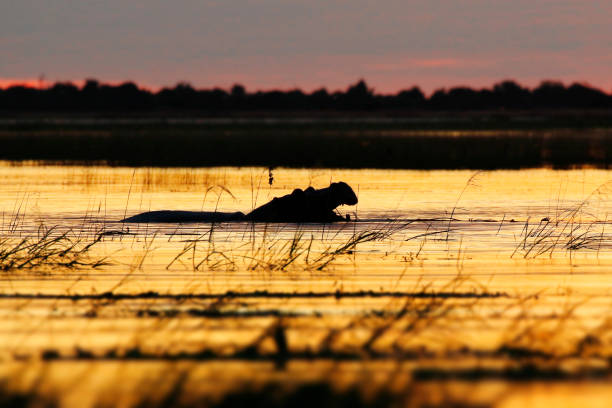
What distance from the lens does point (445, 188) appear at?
31.2 m

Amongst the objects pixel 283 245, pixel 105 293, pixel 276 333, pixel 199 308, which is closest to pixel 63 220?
pixel 283 245

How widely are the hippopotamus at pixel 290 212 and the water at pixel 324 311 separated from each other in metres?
0.94

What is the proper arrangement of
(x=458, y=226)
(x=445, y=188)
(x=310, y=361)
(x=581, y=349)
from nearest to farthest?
(x=310, y=361) → (x=581, y=349) → (x=458, y=226) → (x=445, y=188)

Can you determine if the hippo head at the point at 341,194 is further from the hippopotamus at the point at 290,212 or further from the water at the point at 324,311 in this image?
the water at the point at 324,311

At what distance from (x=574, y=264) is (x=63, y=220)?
10.2 m

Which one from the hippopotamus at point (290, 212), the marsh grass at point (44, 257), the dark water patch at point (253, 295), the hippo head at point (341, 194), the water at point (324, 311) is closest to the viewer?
the water at point (324, 311)

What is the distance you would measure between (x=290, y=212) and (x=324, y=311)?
10.2 m

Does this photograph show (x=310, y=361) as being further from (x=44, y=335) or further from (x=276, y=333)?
(x=44, y=335)

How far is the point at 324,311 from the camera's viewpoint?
32.9 ft

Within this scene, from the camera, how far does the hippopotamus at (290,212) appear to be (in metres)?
20.0

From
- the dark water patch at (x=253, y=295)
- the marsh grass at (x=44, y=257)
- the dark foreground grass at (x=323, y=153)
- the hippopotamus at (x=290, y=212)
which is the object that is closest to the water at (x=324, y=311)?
the dark water patch at (x=253, y=295)

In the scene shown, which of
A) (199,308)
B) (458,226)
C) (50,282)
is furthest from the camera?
(458,226)

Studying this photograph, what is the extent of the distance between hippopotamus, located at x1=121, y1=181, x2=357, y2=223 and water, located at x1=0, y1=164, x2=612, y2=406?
0.94m

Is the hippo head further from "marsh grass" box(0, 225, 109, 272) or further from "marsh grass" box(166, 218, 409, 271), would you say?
"marsh grass" box(0, 225, 109, 272)
